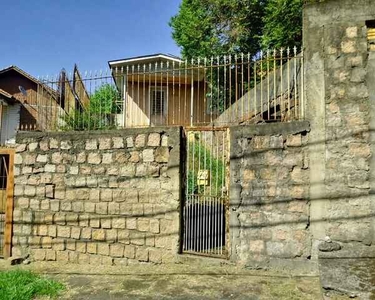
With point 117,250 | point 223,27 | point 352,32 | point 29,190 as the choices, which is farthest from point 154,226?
point 223,27

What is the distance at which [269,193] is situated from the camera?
4516 millimetres

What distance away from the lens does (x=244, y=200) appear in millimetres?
4609

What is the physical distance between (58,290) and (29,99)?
17.7 meters

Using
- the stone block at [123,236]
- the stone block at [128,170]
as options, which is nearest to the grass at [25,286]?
the stone block at [123,236]

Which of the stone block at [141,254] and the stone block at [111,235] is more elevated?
the stone block at [111,235]

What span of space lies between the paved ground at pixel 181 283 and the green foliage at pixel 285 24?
12063mm

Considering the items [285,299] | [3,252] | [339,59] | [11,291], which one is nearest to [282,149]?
[339,59]

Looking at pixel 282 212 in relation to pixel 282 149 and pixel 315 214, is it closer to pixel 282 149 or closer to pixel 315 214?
pixel 315 214

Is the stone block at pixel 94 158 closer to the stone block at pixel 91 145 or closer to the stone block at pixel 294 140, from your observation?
the stone block at pixel 91 145

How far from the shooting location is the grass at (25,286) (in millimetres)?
3696

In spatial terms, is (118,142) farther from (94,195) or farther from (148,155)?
(94,195)

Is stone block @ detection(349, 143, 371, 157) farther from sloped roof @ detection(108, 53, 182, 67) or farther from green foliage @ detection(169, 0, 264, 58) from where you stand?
green foliage @ detection(169, 0, 264, 58)

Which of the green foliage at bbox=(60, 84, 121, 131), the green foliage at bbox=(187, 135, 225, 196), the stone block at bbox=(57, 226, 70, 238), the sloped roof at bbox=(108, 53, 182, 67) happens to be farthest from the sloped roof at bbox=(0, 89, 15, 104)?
the green foliage at bbox=(187, 135, 225, 196)

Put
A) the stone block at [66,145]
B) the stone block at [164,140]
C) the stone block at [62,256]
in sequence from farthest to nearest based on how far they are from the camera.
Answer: the stone block at [66,145] → the stone block at [62,256] → the stone block at [164,140]
